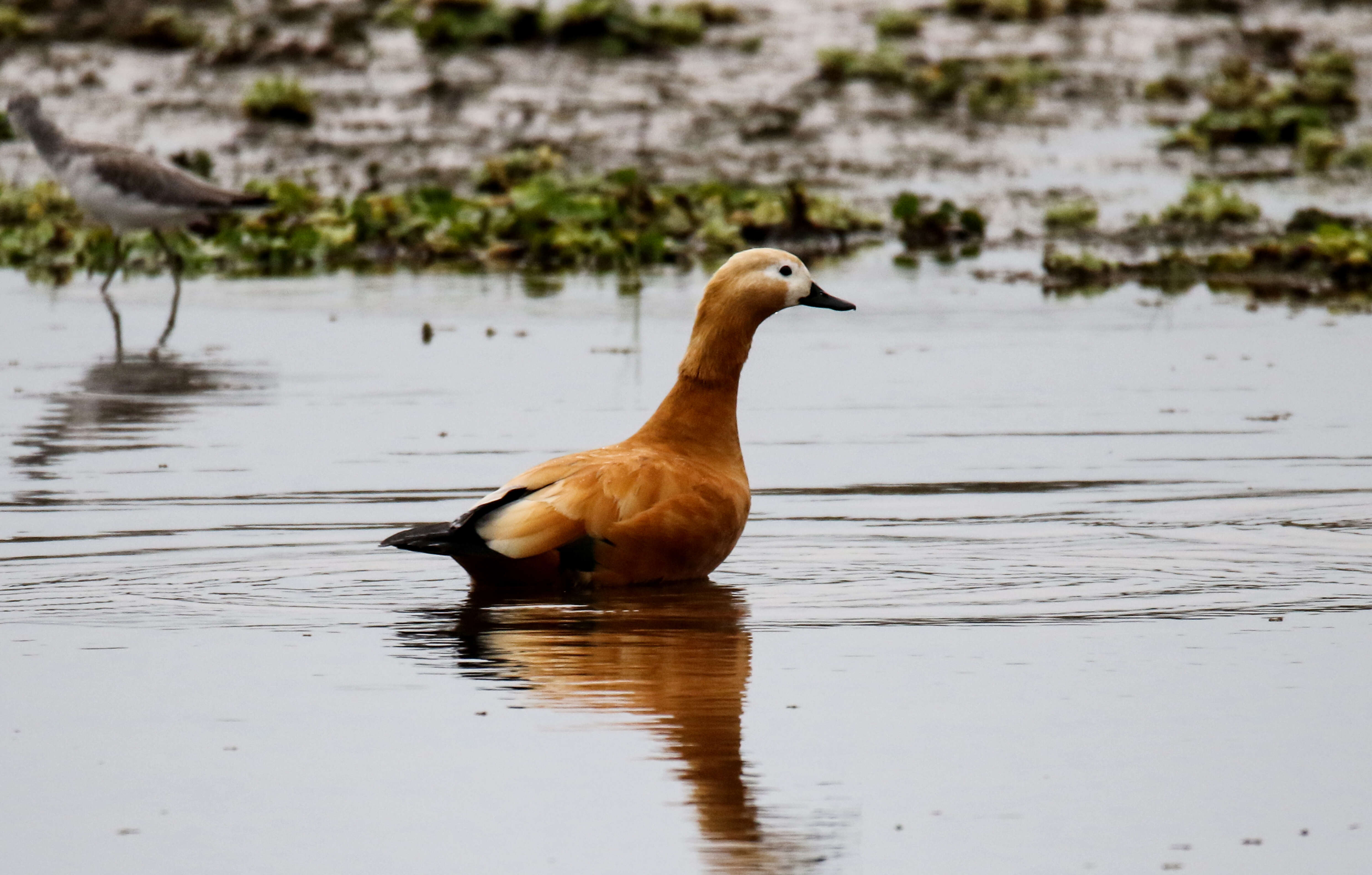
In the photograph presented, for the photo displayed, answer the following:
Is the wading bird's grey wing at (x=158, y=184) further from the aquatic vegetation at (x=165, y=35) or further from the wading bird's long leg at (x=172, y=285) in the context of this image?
the aquatic vegetation at (x=165, y=35)

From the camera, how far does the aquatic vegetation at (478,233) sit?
60.0ft

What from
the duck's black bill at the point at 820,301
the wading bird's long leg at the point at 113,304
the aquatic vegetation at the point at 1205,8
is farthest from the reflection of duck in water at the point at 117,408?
the aquatic vegetation at the point at 1205,8

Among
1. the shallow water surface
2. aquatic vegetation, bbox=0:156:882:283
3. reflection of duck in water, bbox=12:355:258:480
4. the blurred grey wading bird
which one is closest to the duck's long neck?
the shallow water surface

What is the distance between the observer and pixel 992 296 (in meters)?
15.7

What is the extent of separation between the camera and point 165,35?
26562mm

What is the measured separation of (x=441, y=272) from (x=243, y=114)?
685cm

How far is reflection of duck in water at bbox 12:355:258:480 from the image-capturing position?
10.7 m

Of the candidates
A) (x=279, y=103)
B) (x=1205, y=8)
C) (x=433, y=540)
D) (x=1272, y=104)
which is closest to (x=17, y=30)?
(x=279, y=103)

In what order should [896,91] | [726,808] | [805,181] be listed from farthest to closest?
[896,91] < [805,181] < [726,808]

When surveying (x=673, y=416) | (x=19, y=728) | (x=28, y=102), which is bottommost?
(x=19, y=728)

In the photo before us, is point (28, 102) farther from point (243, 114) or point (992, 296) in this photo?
point (992, 296)

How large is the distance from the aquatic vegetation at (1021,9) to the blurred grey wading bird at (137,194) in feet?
45.4

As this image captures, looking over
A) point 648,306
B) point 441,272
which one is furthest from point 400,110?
point 648,306

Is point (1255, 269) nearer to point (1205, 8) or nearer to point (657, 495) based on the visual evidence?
point (657, 495)
